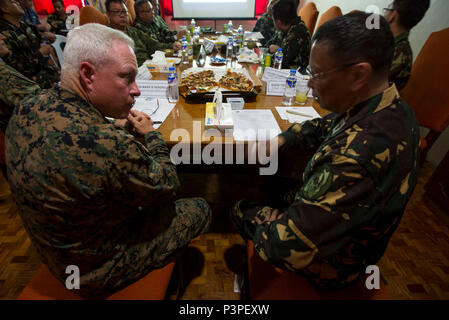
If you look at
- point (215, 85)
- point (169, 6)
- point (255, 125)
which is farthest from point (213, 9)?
point (255, 125)

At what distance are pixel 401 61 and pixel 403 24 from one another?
11.0 inches

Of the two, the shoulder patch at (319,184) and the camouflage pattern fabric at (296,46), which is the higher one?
the camouflage pattern fabric at (296,46)

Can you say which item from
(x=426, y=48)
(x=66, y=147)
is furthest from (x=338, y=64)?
(x=426, y=48)

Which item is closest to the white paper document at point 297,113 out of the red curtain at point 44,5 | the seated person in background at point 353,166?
the seated person in background at point 353,166

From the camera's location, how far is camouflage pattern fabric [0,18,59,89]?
76.3 inches

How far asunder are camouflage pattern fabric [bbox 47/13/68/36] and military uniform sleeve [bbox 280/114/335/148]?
4.70 metres

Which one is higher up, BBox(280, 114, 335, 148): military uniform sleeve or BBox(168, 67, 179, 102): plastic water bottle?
BBox(168, 67, 179, 102): plastic water bottle

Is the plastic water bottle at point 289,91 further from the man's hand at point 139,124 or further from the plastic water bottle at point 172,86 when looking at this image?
the man's hand at point 139,124

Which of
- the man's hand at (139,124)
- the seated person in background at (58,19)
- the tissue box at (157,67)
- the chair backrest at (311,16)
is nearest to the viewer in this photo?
the man's hand at (139,124)

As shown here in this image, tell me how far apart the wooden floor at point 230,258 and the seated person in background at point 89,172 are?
59cm

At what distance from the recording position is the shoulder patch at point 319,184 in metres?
0.61

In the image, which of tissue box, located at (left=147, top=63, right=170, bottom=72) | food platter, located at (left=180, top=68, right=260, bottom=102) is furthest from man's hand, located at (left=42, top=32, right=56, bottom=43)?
food platter, located at (left=180, top=68, right=260, bottom=102)

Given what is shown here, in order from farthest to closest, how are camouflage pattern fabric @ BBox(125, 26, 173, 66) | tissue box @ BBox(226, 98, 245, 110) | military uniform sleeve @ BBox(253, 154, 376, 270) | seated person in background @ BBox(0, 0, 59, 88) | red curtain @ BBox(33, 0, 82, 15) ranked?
red curtain @ BBox(33, 0, 82, 15)
camouflage pattern fabric @ BBox(125, 26, 173, 66)
seated person in background @ BBox(0, 0, 59, 88)
tissue box @ BBox(226, 98, 245, 110)
military uniform sleeve @ BBox(253, 154, 376, 270)

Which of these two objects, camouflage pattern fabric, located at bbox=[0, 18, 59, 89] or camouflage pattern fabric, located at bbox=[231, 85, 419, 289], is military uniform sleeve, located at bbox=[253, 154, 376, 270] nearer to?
camouflage pattern fabric, located at bbox=[231, 85, 419, 289]
